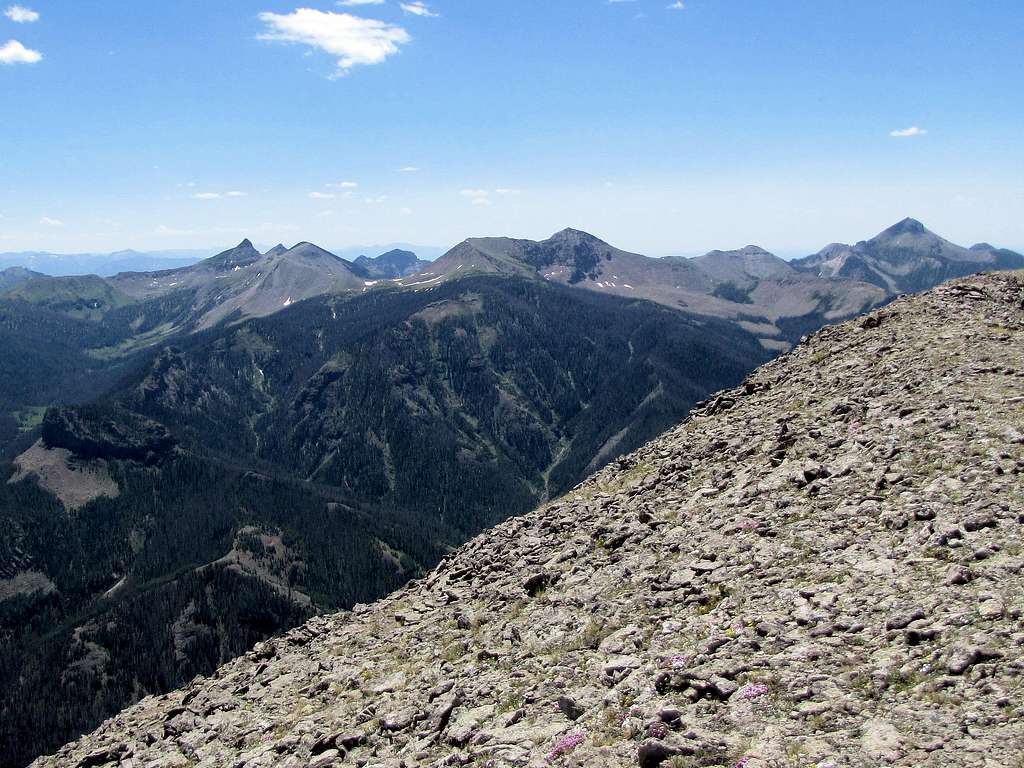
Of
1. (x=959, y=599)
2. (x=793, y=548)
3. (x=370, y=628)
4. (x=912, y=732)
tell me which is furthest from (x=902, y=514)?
(x=370, y=628)

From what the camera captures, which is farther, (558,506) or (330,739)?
(558,506)

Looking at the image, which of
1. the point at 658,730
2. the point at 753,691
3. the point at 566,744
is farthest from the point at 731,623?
the point at 566,744

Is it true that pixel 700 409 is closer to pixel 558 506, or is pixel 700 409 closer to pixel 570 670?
pixel 558 506

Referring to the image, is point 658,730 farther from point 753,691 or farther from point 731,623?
point 731,623

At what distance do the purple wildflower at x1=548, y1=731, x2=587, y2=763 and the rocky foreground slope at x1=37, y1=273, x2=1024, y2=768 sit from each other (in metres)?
0.07

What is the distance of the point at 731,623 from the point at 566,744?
7399mm

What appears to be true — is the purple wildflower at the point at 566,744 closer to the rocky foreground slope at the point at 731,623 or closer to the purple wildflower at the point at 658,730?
the rocky foreground slope at the point at 731,623

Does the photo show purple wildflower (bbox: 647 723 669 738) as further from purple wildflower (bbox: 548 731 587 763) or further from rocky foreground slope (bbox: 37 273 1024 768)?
purple wildflower (bbox: 548 731 587 763)

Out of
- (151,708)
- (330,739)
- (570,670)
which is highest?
(570,670)

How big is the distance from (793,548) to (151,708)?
41.9m

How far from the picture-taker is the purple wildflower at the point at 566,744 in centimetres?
1867

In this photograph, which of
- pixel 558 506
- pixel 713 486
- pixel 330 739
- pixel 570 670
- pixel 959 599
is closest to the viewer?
pixel 959 599

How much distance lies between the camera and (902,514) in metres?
25.5

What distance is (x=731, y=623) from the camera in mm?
22438
